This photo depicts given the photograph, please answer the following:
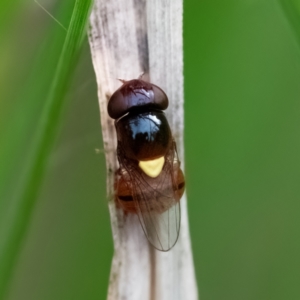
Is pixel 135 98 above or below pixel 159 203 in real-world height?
above

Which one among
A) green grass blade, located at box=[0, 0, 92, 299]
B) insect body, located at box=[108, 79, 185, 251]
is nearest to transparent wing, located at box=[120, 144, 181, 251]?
insect body, located at box=[108, 79, 185, 251]

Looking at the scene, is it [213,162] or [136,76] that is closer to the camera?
[136,76]

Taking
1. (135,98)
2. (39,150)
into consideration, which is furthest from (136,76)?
(39,150)

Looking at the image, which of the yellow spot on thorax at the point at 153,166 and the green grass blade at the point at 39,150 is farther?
the yellow spot on thorax at the point at 153,166

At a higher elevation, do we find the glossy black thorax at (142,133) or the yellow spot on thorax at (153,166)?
the glossy black thorax at (142,133)

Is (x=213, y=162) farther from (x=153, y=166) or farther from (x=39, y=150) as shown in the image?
(x=39, y=150)

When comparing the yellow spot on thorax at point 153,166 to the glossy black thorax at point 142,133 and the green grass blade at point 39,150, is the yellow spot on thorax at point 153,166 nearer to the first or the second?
the glossy black thorax at point 142,133

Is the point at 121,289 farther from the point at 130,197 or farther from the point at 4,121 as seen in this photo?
the point at 4,121

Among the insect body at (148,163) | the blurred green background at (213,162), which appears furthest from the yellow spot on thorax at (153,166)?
the blurred green background at (213,162)

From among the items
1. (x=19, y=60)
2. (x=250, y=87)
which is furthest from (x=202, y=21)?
(x=19, y=60)
